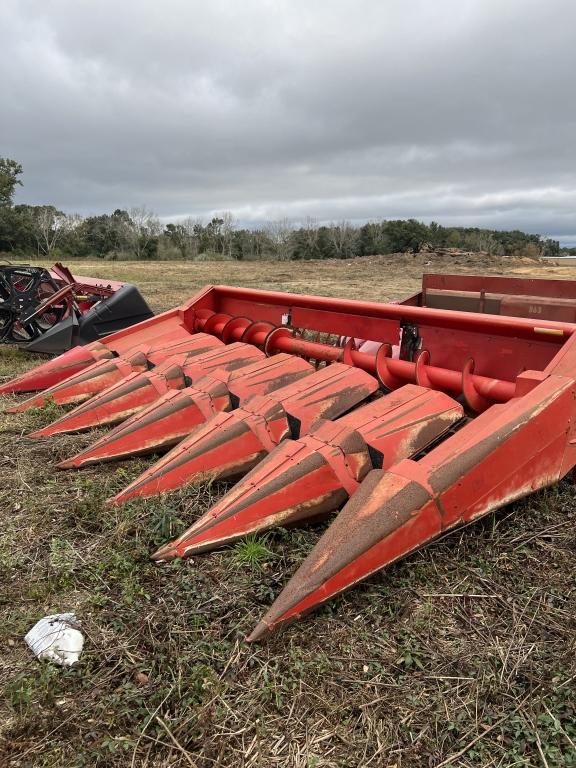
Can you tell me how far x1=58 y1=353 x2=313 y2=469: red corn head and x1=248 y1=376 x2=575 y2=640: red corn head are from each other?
130 centimetres

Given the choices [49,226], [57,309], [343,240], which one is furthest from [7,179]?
[57,309]

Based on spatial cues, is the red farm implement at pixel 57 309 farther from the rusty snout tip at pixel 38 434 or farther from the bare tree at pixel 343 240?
the bare tree at pixel 343 240

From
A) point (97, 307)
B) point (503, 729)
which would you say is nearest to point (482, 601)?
point (503, 729)

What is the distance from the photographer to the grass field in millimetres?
1455

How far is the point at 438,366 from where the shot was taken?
3.42 m

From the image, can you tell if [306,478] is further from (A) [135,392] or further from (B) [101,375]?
(B) [101,375]

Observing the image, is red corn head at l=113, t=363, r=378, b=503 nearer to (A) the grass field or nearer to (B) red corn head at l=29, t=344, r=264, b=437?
(A) the grass field

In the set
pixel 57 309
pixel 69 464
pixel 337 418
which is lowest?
pixel 69 464

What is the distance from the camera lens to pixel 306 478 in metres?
2.21

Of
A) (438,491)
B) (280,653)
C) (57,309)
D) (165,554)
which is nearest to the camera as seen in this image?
(280,653)

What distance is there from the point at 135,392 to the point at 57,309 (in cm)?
338

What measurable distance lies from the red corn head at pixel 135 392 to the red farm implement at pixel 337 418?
1cm

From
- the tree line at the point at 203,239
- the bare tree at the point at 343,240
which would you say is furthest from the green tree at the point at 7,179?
the bare tree at the point at 343,240

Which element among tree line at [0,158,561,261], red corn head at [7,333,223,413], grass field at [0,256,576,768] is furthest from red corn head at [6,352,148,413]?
tree line at [0,158,561,261]
